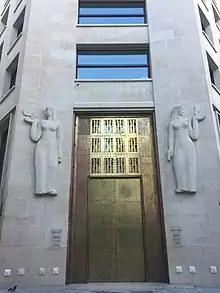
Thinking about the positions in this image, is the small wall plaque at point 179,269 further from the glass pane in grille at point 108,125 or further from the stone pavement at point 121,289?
the glass pane in grille at point 108,125

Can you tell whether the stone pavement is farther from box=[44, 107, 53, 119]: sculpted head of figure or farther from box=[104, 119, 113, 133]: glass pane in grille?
box=[44, 107, 53, 119]: sculpted head of figure

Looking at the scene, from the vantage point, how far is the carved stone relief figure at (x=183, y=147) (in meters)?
9.23

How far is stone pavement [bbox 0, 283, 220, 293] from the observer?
24.0 feet

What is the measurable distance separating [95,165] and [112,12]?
7.45 m

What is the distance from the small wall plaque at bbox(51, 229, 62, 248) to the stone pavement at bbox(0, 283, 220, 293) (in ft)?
3.75

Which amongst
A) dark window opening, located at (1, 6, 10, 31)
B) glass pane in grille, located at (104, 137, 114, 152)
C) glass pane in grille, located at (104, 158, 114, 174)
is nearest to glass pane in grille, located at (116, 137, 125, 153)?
glass pane in grille, located at (104, 137, 114, 152)

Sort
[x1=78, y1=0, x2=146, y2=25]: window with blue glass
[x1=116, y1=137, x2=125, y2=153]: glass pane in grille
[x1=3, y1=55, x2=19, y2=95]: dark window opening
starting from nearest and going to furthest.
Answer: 1. [x1=116, y1=137, x2=125, y2=153]: glass pane in grille
2. [x1=78, y1=0, x2=146, y2=25]: window with blue glass
3. [x1=3, y1=55, x2=19, y2=95]: dark window opening

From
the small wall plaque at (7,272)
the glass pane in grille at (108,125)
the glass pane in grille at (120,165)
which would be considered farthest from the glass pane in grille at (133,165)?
the small wall plaque at (7,272)

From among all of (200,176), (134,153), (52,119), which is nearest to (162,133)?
(134,153)

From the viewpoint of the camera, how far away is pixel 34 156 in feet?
31.6

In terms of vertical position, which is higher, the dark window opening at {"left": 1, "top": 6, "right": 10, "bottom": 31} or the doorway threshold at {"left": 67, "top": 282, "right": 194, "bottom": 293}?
the dark window opening at {"left": 1, "top": 6, "right": 10, "bottom": 31}

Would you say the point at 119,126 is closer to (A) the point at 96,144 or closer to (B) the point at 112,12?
(A) the point at 96,144

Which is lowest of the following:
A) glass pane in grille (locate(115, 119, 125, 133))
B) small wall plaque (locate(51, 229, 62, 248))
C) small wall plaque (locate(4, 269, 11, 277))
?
small wall plaque (locate(4, 269, 11, 277))

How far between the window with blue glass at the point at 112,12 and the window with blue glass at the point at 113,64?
1.63 m
